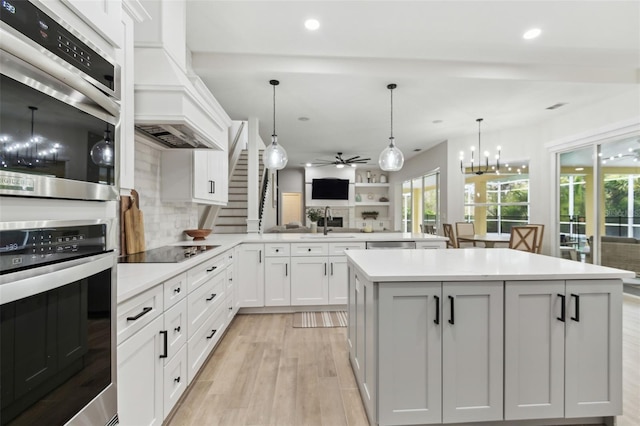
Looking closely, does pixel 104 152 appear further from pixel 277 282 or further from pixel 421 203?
pixel 421 203

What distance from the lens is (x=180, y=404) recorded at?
2014 mm

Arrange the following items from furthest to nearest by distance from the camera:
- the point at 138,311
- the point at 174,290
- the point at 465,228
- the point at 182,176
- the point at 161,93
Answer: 1. the point at 465,228
2. the point at 182,176
3. the point at 161,93
4. the point at 174,290
5. the point at 138,311

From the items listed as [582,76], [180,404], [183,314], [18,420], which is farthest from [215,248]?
[582,76]

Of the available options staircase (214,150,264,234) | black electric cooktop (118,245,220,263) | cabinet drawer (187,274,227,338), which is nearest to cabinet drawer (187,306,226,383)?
cabinet drawer (187,274,227,338)

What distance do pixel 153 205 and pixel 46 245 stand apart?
7.62ft

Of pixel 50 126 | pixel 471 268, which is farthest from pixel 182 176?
pixel 471 268

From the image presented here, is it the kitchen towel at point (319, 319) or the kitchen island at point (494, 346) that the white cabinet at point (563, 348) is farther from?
the kitchen towel at point (319, 319)

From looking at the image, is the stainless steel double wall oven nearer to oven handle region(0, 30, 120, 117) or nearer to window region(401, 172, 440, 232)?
oven handle region(0, 30, 120, 117)

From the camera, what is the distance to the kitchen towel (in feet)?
11.3

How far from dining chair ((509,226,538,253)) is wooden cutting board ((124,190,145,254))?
5338mm

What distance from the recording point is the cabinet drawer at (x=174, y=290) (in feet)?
5.65

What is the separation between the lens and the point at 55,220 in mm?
742

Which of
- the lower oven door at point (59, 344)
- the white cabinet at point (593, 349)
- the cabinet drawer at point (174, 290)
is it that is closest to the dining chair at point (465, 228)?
the white cabinet at point (593, 349)

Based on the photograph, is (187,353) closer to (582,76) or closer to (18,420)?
(18,420)
